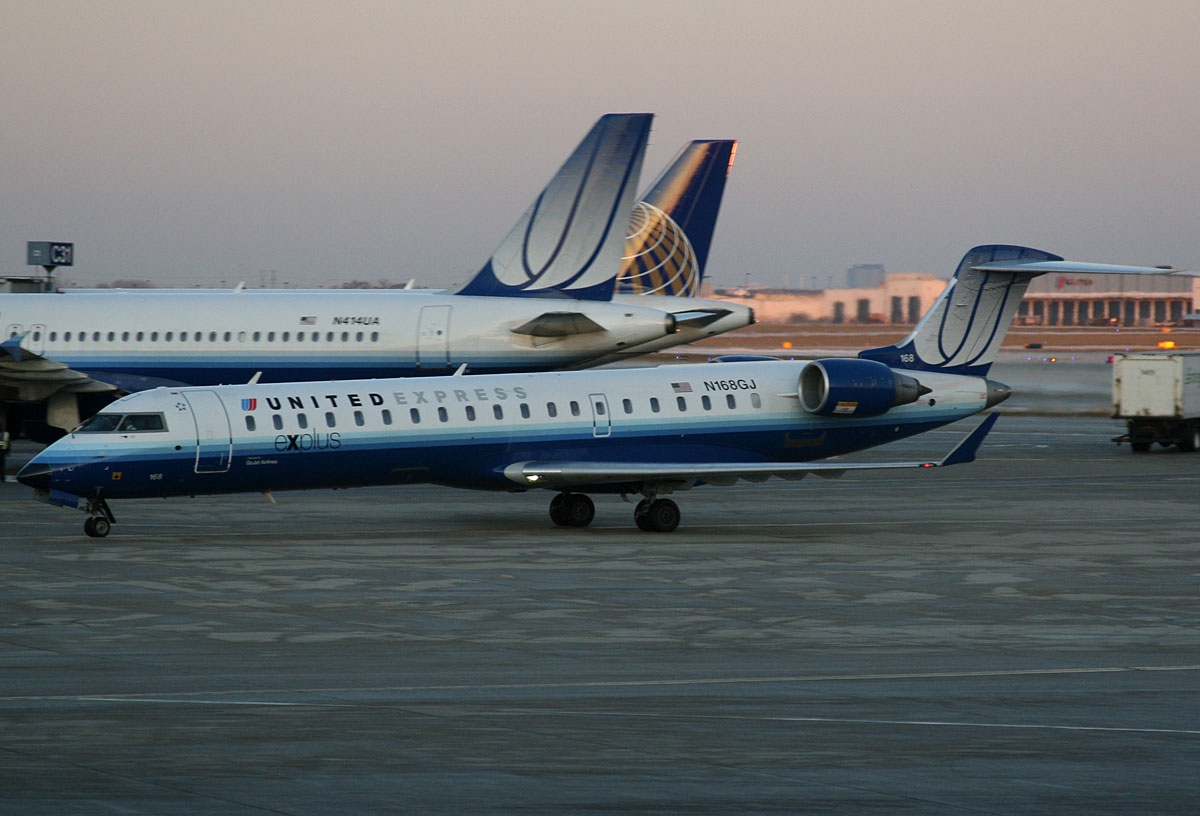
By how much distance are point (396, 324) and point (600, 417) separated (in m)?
→ 12.1

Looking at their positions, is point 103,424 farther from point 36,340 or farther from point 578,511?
point 36,340

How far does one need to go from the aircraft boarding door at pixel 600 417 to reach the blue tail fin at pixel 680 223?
18428mm

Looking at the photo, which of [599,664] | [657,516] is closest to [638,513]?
[657,516]

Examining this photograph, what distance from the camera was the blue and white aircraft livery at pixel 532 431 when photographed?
81.2 ft

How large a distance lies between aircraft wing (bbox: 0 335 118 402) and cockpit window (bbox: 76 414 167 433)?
10192 mm

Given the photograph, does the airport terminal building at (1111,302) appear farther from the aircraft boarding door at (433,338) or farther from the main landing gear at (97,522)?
the main landing gear at (97,522)

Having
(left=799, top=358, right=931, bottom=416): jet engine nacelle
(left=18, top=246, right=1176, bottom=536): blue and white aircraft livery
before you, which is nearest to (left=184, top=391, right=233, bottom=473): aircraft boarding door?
(left=18, top=246, right=1176, bottom=536): blue and white aircraft livery

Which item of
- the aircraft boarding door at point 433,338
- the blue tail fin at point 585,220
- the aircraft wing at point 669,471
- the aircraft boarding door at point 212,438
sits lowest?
the aircraft wing at point 669,471

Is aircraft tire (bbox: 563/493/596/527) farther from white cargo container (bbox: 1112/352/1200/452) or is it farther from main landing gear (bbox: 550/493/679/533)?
white cargo container (bbox: 1112/352/1200/452)

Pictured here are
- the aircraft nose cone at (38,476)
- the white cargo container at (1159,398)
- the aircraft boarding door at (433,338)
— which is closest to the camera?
the aircraft nose cone at (38,476)

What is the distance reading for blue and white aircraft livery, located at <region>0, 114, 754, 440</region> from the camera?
123ft

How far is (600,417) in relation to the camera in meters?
27.5

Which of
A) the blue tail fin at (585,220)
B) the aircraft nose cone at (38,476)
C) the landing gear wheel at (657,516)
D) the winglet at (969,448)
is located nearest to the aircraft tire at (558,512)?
the landing gear wheel at (657,516)

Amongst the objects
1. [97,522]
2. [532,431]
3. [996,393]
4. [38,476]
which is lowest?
[97,522]
